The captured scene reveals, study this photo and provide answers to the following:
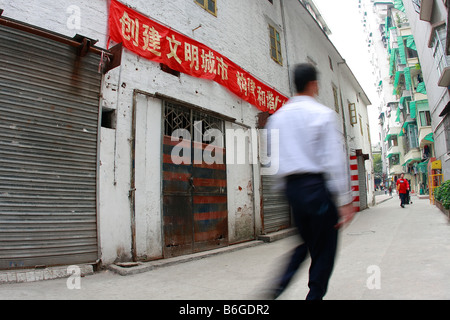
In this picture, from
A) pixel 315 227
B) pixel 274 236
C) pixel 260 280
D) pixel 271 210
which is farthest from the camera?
pixel 271 210

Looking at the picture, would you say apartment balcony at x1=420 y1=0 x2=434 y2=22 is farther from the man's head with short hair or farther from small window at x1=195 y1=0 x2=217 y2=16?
the man's head with short hair

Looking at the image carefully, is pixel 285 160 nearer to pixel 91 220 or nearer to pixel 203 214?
pixel 91 220

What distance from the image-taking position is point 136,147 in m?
5.02

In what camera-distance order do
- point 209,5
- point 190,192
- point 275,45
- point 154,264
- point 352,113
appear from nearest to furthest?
point 154,264 < point 190,192 < point 209,5 < point 275,45 < point 352,113

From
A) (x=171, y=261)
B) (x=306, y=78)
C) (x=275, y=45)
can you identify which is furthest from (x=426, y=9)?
(x=171, y=261)

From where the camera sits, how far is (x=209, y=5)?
24.1ft

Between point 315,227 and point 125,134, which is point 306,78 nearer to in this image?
point 315,227

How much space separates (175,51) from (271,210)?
5.11 meters

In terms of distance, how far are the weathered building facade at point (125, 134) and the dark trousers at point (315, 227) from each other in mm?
3366

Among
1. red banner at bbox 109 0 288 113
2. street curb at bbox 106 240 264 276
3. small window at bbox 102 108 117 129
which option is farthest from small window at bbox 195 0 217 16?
street curb at bbox 106 240 264 276

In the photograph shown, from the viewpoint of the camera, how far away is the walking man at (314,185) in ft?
6.50

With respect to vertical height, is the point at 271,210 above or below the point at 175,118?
below

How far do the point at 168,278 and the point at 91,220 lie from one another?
1.45 m

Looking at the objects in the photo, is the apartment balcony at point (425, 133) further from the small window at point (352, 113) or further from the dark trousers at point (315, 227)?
the dark trousers at point (315, 227)
